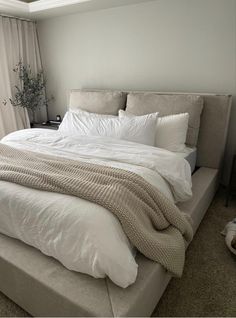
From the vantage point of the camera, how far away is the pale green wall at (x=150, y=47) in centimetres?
243

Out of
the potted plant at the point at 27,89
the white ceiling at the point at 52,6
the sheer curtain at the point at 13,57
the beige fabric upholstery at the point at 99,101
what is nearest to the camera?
the white ceiling at the point at 52,6

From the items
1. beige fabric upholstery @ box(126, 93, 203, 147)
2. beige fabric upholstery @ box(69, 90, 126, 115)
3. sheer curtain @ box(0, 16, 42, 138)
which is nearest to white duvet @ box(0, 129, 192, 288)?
beige fabric upholstery @ box(126, 93, 203, 147)

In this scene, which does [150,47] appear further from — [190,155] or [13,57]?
[13,57]

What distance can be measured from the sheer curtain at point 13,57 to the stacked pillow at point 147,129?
61.3 inches

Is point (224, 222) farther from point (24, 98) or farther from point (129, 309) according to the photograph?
point (24, 98)

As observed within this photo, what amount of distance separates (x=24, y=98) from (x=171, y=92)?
2067mm

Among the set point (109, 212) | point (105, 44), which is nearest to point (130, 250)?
point (109, 212)

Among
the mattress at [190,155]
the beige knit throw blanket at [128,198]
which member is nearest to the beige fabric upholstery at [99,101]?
the mattress at [190,155]

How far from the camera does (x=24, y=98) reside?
3.48 metres

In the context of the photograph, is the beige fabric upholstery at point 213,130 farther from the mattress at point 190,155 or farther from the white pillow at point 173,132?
the white pillow at point 173,132

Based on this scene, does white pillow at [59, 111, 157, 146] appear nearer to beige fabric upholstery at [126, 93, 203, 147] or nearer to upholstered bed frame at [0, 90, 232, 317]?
beige fabric upholstery at [126, 93, 203, 147]

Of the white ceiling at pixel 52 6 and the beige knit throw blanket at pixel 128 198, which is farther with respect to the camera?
the white ceiling at pixel 52 6

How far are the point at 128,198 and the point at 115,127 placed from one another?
4.00 ft

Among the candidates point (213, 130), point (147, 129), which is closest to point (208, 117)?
point (213, 130)
